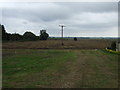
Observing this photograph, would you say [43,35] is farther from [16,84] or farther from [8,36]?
[16,84]

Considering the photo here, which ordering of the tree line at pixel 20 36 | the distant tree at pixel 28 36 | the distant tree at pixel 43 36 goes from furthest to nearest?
1. the distant tree at pixel 43 36
2. the distant tree at pixel 28 36
3. the tree line at pixel 20 36

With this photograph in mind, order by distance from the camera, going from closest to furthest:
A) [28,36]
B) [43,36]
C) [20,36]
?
[20,36]
[28,36]
[43,36]

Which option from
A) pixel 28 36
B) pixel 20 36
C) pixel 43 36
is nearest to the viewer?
pixel 20 36

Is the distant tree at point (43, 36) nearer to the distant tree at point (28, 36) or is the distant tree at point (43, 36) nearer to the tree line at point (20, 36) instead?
the tree line at point (20, 36)

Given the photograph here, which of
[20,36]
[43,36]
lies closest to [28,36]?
[20,36]

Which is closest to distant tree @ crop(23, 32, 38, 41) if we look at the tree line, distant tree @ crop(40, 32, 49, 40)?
the tree line

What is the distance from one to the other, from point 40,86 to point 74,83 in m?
1.54

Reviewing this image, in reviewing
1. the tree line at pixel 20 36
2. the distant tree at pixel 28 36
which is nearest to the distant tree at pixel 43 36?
the tree line at pixel 20 36

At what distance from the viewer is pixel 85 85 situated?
21.0ft

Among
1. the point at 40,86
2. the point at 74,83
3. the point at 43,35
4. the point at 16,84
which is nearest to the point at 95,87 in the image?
the point at 74,83

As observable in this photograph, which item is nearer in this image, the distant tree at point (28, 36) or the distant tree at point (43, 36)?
the distant tree at point (28, 36)

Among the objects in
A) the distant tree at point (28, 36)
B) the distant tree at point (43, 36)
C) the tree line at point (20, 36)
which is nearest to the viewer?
the tree line at point (20, 36)

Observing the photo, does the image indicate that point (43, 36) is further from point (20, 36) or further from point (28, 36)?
point (20, 36)

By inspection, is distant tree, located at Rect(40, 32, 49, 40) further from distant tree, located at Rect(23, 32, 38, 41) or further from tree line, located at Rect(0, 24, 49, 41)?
distant tree, located at Rect(23, 32, 38, 41)
